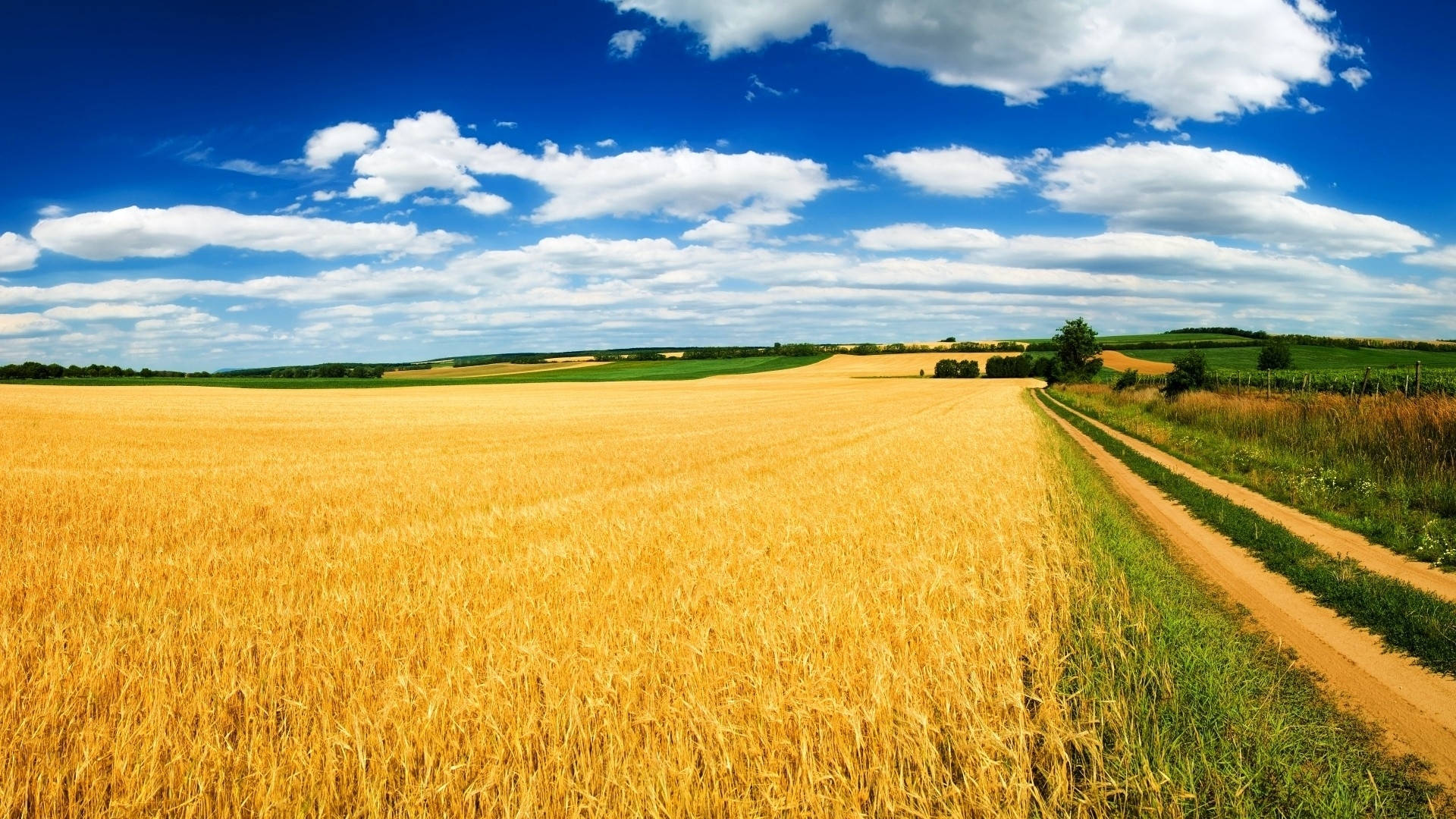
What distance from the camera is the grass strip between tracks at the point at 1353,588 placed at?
20.2 ft

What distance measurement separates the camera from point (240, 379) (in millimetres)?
103562

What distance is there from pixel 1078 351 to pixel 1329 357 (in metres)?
32.1

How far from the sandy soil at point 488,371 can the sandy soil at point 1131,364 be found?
91.2 meters

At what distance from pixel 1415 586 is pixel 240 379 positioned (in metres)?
124

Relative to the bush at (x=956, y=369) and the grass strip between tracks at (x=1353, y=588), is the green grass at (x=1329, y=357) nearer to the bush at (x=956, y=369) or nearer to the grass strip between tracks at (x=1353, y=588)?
the bush at (x=956, y=369)

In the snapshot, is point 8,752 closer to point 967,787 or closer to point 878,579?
point 967,787

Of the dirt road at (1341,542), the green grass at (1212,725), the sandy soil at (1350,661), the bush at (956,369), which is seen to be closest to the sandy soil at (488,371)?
the bush at (956,369)

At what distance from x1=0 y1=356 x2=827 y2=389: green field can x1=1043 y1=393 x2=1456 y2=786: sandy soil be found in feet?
312

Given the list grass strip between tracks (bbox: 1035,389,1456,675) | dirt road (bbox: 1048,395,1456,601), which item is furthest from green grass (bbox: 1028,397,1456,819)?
dirt road (bbox: 1048,395,1456,601)

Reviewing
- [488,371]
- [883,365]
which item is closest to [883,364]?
[883,365]

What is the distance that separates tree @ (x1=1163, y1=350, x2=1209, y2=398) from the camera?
4391cm

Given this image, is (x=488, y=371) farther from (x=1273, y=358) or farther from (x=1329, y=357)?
(x=1329, y=357)

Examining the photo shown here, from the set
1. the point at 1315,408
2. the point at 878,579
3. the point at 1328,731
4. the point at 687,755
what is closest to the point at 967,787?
the point at 687,755

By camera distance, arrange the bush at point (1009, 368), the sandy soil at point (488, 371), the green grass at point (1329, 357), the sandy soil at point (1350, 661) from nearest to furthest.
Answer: the sandy soil at point (1350, 661) < the green grass at point (1329, 357) < the sandy soil at point (488, 371) < the bush at point (1009, 368)
